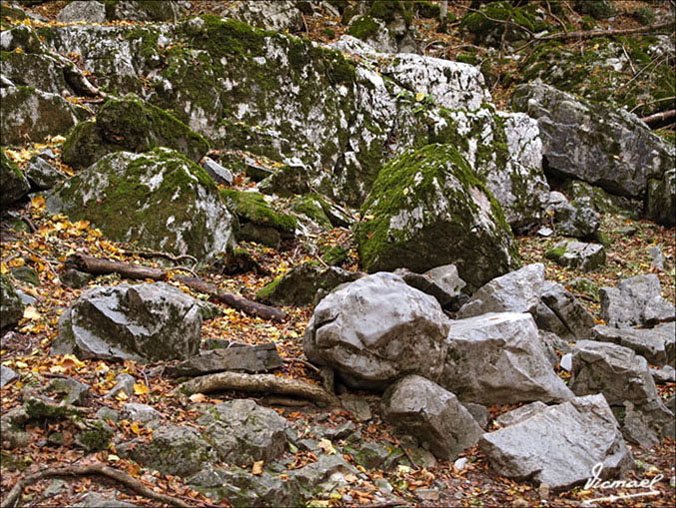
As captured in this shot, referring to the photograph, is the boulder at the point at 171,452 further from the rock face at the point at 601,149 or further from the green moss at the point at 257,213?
the rock face at the point at 601,149

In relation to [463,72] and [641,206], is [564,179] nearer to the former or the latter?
[641,206]

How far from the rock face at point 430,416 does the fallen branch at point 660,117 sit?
13.7 metres

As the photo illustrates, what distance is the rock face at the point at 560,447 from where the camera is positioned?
152 inches

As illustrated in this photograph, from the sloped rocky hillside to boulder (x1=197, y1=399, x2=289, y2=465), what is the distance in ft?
0.06

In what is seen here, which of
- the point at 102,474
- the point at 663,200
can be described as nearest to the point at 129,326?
the point at 102,474

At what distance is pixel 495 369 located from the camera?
467 centimetres

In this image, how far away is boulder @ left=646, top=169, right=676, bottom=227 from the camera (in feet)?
36.8

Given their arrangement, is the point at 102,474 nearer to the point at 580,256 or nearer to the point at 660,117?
the point at 580,256

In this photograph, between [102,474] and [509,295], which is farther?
[509,295]

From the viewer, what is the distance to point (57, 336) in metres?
4.04

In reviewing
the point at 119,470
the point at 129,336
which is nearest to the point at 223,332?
the point at 129,336

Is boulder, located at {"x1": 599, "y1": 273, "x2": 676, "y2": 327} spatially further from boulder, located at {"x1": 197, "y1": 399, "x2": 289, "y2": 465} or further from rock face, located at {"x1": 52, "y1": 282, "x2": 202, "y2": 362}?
rock face, located at {"x1": 52, "y1": 282, "x2": 202, "y2": 362}

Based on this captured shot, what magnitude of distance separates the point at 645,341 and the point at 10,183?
7.63m

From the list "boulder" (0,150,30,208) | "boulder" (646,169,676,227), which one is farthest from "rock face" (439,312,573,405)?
"boulder" (646,169,676,227)
